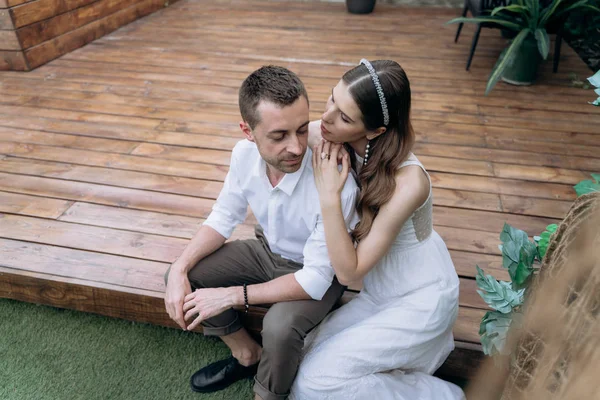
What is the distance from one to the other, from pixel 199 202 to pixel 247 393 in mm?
936

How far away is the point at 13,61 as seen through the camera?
11.9ft

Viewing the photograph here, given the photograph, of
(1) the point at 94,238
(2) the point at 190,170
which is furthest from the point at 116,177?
(1) the point at 94,238

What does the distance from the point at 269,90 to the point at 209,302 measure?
26.7 inches

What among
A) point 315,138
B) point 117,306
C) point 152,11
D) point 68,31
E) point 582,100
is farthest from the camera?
point 152,11

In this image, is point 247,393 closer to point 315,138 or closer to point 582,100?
point 315,138

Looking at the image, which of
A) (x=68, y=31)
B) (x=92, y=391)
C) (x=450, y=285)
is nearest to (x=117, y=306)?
(x=92, y=391)

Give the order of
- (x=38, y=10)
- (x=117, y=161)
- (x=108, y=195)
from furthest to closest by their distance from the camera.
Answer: (x=38, y=10) < (x=117, y=161) < (x=108, y=195)

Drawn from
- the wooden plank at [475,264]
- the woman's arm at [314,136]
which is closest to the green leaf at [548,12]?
the wooden plank at [475,264]

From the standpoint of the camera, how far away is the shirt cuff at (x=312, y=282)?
4.71 feet

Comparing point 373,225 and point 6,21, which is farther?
point 6,21

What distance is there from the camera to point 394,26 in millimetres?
4855

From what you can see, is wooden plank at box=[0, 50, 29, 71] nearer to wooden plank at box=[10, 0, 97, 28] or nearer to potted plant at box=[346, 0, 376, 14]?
wooden plank at box=[10, 0, 97, 28]

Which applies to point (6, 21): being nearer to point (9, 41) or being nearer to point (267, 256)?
point (9, 41)

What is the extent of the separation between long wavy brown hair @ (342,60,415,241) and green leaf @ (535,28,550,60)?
2.09m
